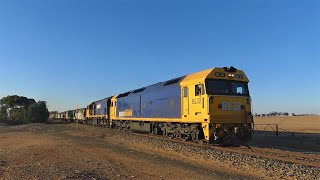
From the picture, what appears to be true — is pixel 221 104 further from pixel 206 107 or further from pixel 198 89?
pixel 198 89

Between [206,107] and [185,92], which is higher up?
[185,92]

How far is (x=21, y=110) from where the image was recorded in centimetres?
10100

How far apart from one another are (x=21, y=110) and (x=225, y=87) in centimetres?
9536

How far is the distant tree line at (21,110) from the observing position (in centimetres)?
8669

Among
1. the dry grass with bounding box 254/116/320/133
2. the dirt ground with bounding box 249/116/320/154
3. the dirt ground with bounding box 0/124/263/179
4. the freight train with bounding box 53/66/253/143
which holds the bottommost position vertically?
the dry grass with bounding box 254/116/320/133

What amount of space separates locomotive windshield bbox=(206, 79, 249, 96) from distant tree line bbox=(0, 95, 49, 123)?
254 feet

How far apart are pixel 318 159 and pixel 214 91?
6.42 meters

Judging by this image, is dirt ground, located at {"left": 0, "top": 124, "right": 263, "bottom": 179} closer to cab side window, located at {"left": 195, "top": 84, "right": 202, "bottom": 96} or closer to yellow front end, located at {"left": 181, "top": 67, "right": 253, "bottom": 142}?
yellow front end, located at {"left": 181, "top": 67, "right": 253, "bottom": 142}

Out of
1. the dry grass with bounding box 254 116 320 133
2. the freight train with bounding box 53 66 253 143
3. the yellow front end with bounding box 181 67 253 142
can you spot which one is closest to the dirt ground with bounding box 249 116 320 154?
the yellow front end with bounding box 181 67 253 142

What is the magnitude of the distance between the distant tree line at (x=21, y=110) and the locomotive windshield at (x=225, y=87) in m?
77.4

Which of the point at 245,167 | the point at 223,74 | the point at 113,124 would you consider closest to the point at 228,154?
the point at 245,167

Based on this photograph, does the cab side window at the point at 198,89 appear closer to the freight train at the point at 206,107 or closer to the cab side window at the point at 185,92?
the freight train at the point at 206,107

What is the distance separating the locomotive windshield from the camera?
17.9 meters

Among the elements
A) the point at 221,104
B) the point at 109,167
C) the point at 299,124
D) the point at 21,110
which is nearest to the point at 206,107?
the point at 221,104
